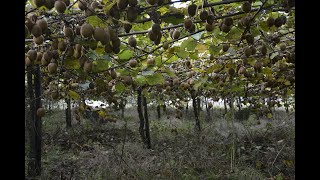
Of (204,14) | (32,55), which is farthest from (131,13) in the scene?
(32,55)

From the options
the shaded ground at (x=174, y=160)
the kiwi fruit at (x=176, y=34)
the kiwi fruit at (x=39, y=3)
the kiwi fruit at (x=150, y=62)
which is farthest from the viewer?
the shaded ground at (x=174, y=160)

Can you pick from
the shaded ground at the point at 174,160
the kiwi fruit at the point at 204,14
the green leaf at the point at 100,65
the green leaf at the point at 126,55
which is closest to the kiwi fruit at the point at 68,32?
the green leaf at the point at 100,65

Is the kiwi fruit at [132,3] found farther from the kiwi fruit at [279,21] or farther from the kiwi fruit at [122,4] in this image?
the kiwi fruit at [279,21]

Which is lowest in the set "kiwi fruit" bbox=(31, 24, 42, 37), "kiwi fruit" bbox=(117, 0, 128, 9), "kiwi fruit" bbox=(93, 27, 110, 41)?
"kiwi fruit" bbox=(93, 27, 110, 41)

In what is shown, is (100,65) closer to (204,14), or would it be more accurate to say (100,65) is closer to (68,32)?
(68,32)

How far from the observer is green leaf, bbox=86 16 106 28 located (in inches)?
52.3

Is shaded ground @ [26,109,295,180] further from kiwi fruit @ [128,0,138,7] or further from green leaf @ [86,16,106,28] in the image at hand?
kiwi fruit @ [128,0,138,7]

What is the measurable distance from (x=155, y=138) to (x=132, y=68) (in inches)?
299

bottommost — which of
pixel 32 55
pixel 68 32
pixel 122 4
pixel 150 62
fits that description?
pixel 150 62

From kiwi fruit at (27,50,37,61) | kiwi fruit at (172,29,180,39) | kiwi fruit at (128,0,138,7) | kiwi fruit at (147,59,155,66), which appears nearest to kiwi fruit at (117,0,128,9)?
kiwi fruit at (128,0,138,7)

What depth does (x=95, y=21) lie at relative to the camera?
4.42ft

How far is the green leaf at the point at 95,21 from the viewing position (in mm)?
1328

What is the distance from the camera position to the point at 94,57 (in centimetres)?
186
